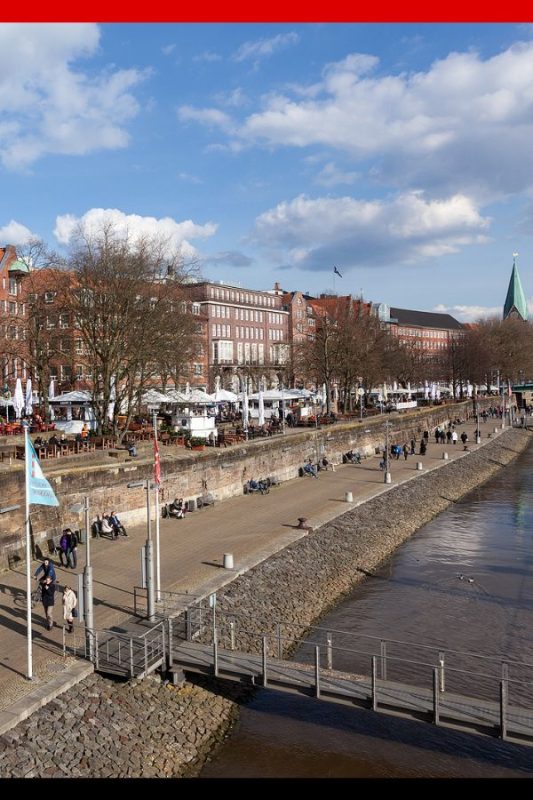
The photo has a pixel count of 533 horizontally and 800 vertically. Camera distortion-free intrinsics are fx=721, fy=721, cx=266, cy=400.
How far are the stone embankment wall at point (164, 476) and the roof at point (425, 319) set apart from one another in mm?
115477

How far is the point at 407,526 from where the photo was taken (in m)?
35.9

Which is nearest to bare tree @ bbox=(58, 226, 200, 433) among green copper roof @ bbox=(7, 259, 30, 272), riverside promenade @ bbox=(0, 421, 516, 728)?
riverside promenade @ bbox=(0, 421, 516, 728)

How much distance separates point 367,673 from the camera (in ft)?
59.6

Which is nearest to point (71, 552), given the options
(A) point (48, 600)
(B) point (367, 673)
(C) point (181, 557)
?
(C) point (181, 557)

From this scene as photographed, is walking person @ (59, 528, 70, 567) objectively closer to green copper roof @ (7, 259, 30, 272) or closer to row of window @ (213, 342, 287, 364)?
green copper roof @ (7, 259, 30, 272)

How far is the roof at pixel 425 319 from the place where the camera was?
170 metres

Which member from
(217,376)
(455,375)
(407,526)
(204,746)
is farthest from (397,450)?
(455,375)

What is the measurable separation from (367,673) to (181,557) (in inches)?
351

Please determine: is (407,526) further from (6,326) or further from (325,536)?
(6,326)

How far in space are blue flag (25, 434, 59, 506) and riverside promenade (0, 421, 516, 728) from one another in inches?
141

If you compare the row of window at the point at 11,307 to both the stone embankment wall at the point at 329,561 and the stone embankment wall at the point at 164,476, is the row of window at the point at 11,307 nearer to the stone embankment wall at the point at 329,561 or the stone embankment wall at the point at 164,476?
the stone embankment wall at the point at 164,476

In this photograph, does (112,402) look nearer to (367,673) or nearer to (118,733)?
(367,673)

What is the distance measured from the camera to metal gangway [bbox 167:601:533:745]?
1367 cm
